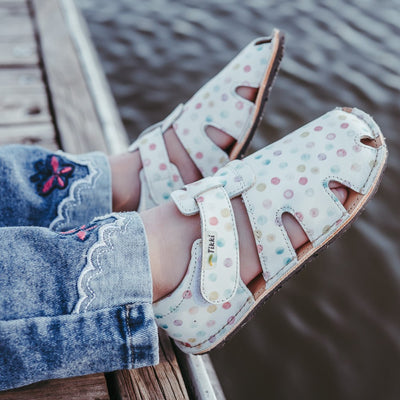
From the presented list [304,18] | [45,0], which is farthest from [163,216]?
[304,18]

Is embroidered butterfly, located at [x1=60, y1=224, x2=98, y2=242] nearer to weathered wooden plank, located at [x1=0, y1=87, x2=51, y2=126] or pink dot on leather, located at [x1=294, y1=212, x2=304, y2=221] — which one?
pink dot on leather, located at [x1=294, y1=212, x2=304, y2=221]

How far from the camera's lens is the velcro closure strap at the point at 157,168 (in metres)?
1.22

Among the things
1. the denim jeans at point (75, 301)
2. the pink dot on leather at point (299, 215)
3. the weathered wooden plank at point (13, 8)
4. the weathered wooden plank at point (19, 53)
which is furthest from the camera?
the weathered wooden plank at point (13, 8)

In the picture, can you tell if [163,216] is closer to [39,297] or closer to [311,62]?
[39,297]

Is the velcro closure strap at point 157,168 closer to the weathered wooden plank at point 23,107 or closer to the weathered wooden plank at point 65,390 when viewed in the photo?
the weathered wooden plank at point 65,390

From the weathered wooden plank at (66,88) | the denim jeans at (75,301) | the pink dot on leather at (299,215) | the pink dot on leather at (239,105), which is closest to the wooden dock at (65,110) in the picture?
the weathered wooden plank at (66,88)

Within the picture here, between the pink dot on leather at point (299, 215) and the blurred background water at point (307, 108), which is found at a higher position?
the pink dot on leather at point (299, 215)

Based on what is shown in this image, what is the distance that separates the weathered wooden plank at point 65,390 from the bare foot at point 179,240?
7.7 inches

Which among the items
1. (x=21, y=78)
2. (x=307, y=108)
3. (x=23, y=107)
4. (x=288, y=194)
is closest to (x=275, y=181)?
(x=288, y=194)

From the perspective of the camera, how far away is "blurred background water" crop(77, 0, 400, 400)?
1448mm

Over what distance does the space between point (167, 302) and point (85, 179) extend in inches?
14.2

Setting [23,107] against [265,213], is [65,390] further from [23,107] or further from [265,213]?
[23,107]

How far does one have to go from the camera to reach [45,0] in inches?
95.4

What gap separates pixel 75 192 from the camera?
3.51 feet
